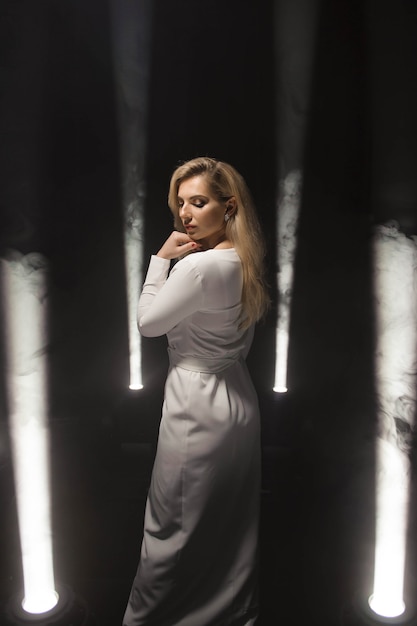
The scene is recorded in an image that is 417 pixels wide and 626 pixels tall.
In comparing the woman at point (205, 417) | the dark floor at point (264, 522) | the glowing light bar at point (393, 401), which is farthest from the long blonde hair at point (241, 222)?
the dark floor at point (264, 522)

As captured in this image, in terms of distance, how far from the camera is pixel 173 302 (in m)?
1.72

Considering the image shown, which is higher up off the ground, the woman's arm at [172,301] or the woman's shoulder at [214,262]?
the woman's shoulder at [214,262]

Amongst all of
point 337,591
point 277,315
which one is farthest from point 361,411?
point 337,591

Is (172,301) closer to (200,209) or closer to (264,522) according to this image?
(200,209)

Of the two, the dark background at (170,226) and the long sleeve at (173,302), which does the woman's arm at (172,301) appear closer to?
the long sleeve at (173,302)

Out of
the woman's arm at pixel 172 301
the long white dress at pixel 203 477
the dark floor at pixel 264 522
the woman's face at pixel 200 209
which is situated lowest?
the dark floor at pixel 264 522

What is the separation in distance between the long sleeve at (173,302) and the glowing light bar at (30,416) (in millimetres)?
712

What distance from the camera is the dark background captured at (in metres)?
2.10

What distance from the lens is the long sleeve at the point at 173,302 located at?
1.71 m

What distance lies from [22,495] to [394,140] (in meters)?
2.13

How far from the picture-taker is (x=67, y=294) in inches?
94.1

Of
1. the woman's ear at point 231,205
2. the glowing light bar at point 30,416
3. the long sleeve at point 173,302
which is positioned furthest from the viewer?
the glowing light bar at point 30,416

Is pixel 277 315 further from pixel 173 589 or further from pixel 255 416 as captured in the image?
pixel 173 589

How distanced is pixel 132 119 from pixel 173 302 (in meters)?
0.98
